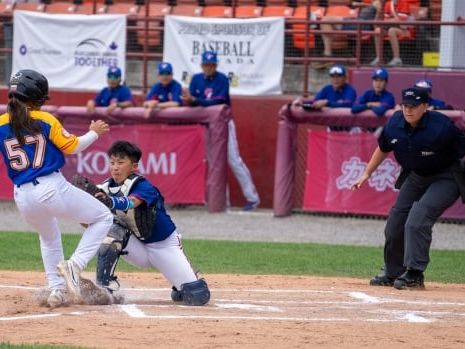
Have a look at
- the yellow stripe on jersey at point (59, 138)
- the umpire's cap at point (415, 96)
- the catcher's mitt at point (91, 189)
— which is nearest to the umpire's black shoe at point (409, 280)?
the umpire's cap at point (415, 96)

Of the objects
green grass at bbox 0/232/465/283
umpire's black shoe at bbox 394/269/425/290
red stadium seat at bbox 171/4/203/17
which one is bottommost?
green grass at bbox 0/232/465/283

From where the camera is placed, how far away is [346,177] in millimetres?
14688

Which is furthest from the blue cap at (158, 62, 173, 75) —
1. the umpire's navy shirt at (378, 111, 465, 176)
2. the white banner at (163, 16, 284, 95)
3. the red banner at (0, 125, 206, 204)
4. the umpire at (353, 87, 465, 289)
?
the umpire's navy shirt at (378, 111, 465, 176)

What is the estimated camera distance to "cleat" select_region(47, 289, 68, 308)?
7613 millimetres

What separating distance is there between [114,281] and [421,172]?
3010 millimetres

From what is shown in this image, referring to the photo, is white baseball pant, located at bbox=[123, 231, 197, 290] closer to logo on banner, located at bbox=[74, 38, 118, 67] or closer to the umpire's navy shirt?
the umpire's navy shirt

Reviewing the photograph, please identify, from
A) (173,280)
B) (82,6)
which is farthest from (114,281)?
(82,6)

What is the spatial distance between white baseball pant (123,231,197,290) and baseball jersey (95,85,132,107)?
306 inches

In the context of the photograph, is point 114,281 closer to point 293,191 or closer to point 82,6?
point 293,191

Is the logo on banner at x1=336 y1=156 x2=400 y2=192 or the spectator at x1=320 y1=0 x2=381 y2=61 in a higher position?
the spectator at x1=320 y1=0 x2=381 y2=61

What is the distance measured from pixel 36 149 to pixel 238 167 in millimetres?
8227

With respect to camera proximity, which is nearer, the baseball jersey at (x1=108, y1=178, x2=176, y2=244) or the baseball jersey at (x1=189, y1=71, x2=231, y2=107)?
the baseball jersey at (x1=108, y1=178, x2=176, y2=244)

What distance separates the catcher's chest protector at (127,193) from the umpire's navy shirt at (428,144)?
2608 millimetres

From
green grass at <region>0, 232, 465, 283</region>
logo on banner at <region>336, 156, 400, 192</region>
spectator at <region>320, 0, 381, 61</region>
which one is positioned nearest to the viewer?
green grass at <region>0, 232, 465, 283</region>
